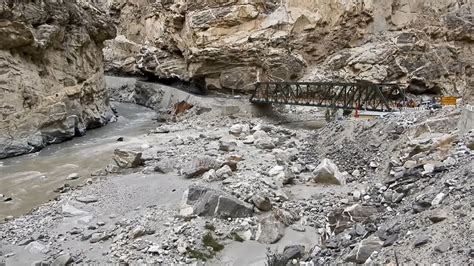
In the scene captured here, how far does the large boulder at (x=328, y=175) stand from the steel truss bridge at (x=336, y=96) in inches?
295

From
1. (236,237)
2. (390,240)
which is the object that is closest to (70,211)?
(236,237)

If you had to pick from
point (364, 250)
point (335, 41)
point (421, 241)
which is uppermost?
point (335, 41)

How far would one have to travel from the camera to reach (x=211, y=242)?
751cm

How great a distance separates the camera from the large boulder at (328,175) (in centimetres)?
988

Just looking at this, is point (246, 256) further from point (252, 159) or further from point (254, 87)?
point (254, 87)

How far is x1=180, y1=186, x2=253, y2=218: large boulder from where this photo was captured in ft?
27.0

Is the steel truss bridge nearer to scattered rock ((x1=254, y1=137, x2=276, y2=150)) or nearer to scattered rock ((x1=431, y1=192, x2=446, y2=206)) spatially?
scattered rock ((x1=254, y1=137, x2=276, y2=150))

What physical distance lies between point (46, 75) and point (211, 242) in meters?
16.3

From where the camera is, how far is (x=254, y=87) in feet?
80.9

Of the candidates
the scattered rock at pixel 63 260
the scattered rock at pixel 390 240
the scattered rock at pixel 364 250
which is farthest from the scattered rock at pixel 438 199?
the scattered rock at pixel 63 260

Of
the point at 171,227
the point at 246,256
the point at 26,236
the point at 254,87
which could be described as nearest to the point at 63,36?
the point at 254,87

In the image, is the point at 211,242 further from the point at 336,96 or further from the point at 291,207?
the point at 336,96

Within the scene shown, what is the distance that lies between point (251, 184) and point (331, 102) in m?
10.5

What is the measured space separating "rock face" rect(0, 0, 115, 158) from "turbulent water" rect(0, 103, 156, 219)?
0.84 m
